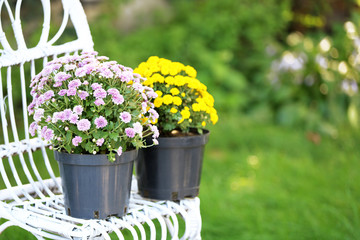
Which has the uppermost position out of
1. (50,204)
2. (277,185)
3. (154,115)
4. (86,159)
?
(154,115)

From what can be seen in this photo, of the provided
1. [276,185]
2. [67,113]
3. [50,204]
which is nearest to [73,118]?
[67,113]

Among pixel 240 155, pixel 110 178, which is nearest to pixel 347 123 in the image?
pixel 240 155

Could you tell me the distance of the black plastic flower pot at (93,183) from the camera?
1474 millimetres

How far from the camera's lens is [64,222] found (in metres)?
1.46

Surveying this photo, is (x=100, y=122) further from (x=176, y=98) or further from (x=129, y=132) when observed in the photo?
(x=176, y=98)

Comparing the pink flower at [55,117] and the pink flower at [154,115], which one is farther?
the pink flower at [154,115]

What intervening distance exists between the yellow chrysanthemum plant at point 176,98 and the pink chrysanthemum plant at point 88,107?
0.19 metres

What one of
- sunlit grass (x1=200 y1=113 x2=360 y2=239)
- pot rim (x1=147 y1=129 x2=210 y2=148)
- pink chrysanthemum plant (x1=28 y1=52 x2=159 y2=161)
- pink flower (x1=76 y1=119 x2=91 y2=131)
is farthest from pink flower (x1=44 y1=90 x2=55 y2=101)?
sunlit grass (x1=200 y1=113 x2=360 y2=239)

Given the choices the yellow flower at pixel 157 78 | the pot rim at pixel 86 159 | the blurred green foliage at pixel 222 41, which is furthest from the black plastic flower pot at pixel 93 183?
the blurred green foliage at pixel 222 41

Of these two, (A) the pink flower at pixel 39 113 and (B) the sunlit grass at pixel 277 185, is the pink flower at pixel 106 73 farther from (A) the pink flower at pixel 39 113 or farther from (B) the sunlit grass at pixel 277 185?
(B) the sunlit grass at pixel 277 185

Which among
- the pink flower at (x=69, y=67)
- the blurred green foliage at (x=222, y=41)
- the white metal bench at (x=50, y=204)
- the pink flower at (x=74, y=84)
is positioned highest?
the blurred green foliage at (x=222, y=41)

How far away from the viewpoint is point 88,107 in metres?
1.51

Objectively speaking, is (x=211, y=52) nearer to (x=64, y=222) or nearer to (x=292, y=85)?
(x=292, y=85)

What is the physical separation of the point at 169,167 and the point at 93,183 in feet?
1.03
